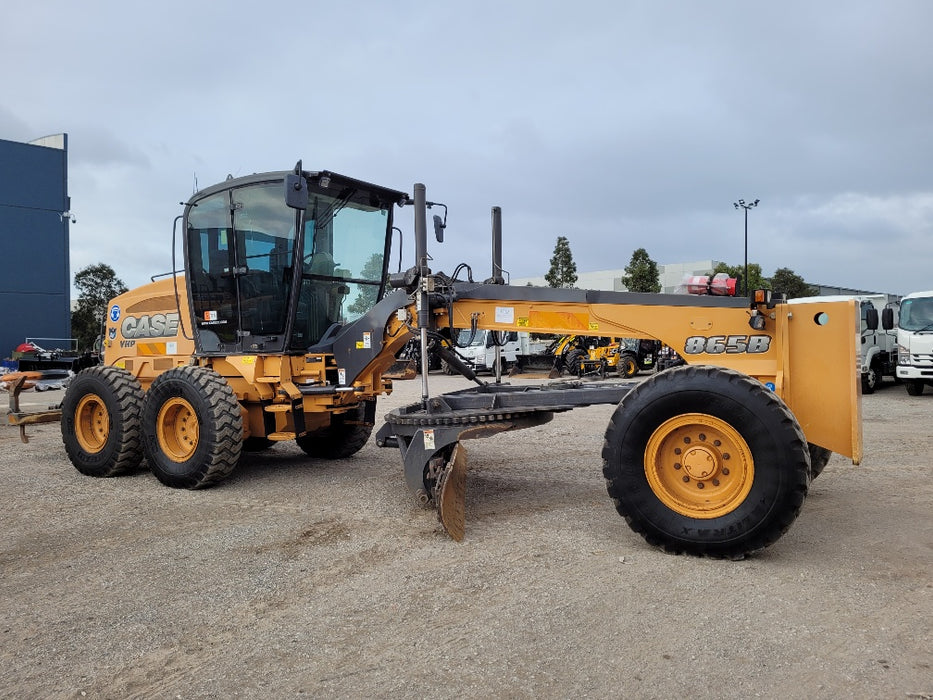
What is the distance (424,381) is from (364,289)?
2547 mm

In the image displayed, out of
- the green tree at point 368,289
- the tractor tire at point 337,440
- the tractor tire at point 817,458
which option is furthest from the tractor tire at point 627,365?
the tractor tire at point 817,458

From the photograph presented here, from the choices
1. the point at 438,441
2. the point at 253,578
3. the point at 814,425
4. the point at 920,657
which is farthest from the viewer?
the point at 438,441

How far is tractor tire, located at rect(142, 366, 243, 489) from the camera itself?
251 inches

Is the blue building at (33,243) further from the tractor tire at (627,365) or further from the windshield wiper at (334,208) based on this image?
the windshield wiper at (334,208)

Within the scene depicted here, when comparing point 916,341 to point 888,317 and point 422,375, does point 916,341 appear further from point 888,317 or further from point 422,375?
point 422,375

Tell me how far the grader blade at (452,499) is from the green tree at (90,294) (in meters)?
33.9

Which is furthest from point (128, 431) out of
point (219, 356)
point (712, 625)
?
point (712, 625)

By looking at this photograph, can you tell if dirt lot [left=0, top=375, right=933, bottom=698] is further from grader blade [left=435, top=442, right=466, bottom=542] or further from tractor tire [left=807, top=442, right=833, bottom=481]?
tractor tire [left=807, top=442, right=833, bottom=481]

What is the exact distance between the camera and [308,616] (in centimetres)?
361

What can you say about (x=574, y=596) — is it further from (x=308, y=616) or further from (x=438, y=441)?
(x=438, y=441)

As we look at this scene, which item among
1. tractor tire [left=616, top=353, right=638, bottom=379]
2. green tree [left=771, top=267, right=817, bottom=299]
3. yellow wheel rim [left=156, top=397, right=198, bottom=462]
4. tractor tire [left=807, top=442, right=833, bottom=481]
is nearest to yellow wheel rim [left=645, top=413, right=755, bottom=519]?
tractor tire [left=807, top=442, right=833, bottom=481]

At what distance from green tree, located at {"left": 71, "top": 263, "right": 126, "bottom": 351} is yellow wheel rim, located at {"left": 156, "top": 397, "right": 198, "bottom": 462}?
3137cm

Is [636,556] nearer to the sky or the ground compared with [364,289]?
nearer to the ground

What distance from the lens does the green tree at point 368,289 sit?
7.70 meters
